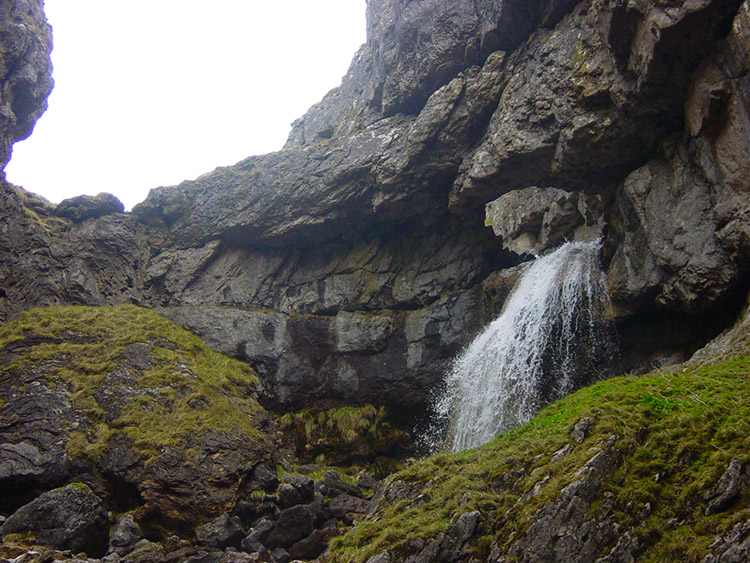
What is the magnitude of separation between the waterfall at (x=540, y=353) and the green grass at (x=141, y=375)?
7755 millimetres

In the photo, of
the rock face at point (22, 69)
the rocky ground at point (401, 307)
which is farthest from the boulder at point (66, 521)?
the rock face at point (22, 69)

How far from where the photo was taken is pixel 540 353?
636 inches

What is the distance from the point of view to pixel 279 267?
2667 cm

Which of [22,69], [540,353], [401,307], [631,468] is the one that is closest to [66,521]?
[631,468]

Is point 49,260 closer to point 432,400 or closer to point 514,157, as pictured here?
point 432,400

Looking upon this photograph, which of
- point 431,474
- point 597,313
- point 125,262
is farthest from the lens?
point 125,262

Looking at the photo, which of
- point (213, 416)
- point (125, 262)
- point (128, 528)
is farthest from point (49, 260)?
point (128, 528)

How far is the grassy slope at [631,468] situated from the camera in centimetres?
505

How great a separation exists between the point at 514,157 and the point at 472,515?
43.8 feet

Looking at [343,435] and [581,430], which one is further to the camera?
[343,435]

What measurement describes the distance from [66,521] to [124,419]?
4263mm

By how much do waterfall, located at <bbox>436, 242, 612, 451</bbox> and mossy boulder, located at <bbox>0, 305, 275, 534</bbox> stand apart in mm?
7236

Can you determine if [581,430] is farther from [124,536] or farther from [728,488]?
[124,536]

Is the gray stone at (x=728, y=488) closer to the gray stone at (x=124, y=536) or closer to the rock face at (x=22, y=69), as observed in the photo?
the gray stone at (x=124, y=536)
